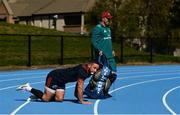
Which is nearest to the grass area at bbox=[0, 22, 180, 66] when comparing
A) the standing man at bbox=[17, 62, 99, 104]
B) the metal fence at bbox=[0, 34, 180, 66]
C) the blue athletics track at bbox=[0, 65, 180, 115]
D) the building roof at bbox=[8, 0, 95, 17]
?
the metal fence at bbox=[0, 34, 180, 66]

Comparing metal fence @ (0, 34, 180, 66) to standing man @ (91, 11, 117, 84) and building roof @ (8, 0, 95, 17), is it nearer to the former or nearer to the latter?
standing man @ (91, 11, 117, 84)

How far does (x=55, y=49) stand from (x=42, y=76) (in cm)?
1181

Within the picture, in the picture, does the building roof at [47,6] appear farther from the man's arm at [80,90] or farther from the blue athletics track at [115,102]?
the man's arm at [80,90]

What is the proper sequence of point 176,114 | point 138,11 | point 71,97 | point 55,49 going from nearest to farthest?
point 176,114, point 71,97, point 55,49, point 138,11

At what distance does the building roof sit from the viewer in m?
64.1

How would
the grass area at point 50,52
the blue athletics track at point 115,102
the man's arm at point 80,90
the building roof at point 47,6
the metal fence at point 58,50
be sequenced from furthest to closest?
the building roof at point 47,6 → the grass area at point 50,52 → the metal fence at point 58,50 → the man's arm at point 80,90 → the blue athletics track at point 115,102

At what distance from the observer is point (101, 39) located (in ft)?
43.6

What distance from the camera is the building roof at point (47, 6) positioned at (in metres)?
64.1

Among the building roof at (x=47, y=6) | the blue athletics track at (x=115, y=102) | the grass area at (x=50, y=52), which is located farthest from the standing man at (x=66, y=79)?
the building roof at (x=47, y=6)

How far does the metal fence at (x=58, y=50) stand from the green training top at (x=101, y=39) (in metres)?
13.0

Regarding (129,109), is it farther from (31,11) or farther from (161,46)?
(31,11)

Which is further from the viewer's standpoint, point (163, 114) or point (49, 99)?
point (49, 99)

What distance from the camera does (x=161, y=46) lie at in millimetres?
37438

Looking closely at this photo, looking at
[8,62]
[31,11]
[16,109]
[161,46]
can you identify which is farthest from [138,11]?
[16,109]
